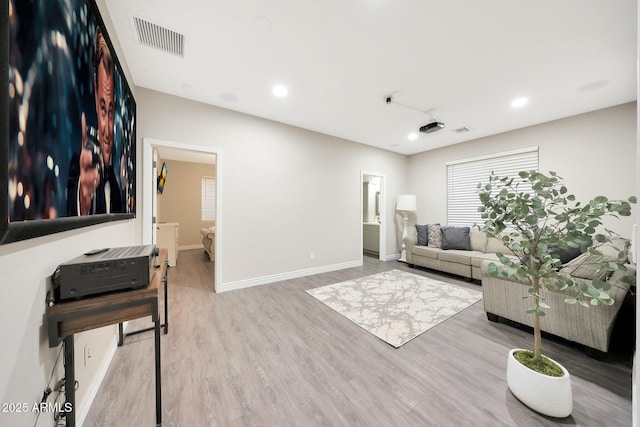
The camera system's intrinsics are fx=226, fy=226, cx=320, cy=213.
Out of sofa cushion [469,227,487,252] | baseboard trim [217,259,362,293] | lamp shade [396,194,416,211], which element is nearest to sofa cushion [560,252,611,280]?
sofa cushion [469,227,487,252]

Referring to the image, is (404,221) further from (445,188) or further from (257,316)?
(257,316)

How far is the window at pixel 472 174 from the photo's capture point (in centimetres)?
396

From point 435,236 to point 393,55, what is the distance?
3531mm

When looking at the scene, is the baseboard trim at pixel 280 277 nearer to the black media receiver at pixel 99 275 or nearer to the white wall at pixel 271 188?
the white wall at pixel 271 188

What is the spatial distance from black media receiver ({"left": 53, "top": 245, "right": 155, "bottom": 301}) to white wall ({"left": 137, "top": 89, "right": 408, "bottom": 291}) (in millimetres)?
2079

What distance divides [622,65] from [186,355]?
4.83 m

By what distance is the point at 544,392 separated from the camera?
4.36 ft

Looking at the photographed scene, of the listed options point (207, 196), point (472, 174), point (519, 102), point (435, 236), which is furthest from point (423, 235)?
point (207, 196)

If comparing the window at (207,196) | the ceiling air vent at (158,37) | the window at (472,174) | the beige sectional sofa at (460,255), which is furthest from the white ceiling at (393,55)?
the window at (207,196)

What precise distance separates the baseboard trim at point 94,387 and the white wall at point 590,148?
5.71m

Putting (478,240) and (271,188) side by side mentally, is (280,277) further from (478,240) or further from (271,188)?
(478,240)

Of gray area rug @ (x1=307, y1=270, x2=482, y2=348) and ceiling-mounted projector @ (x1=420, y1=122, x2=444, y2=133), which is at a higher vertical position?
ceiling-mounted projector @ (x1=420, y1=122, x2=444, y2=133)

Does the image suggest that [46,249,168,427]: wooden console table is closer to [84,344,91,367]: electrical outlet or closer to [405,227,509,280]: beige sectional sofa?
[84,344,91,367]: electrical outlet

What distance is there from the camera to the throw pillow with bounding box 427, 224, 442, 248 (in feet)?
14.8
